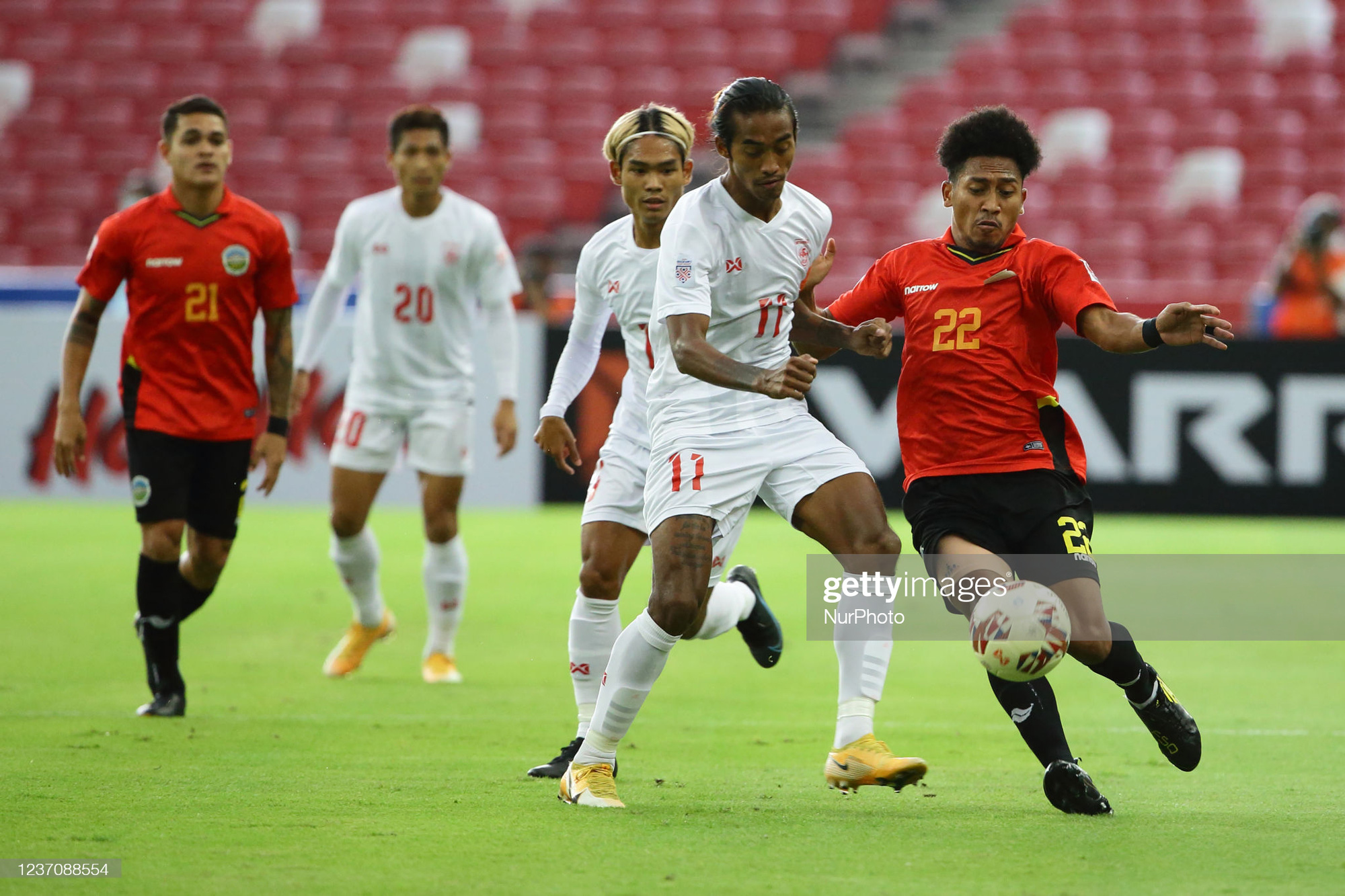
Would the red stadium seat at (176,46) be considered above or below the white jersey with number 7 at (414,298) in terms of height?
above

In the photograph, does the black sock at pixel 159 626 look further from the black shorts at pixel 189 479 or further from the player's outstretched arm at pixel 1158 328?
the player's outstretched arm at pixel 1158 328

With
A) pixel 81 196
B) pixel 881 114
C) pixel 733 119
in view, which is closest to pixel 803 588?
pixel 733 119

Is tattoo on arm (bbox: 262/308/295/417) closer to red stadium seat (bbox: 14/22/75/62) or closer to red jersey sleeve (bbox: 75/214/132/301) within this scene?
red jersey sleeve (bbox: 75/214/132/301)

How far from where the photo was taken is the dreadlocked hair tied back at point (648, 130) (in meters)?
5.35

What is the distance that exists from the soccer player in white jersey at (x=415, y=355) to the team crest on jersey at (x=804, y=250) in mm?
2598

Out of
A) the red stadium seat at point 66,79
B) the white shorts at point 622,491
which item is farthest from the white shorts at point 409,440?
the red stadium seat at point 66,79

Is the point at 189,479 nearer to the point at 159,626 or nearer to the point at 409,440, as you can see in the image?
the point at 159,626

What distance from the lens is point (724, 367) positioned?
14.2 feet

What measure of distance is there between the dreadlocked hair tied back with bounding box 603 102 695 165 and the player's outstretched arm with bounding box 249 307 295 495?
1.80 m

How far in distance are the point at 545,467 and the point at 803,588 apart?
3840mm

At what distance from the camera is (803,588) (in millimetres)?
9844

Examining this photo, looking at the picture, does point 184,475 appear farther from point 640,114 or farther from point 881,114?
point 881,114

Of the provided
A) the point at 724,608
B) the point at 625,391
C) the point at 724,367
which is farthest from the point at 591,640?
the point at 724,367

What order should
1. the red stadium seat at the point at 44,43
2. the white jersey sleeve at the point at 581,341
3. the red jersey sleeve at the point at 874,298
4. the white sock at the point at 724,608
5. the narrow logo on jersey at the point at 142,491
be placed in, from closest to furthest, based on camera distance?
the red jersey sleeve at the point at 874,298 < the white jersey sleeve at the point at 581,341 < the white sock at the point at 724,608 < the narrow logo on jersey at the point at 142,491 < the red stadium seat at the point at 44,43
